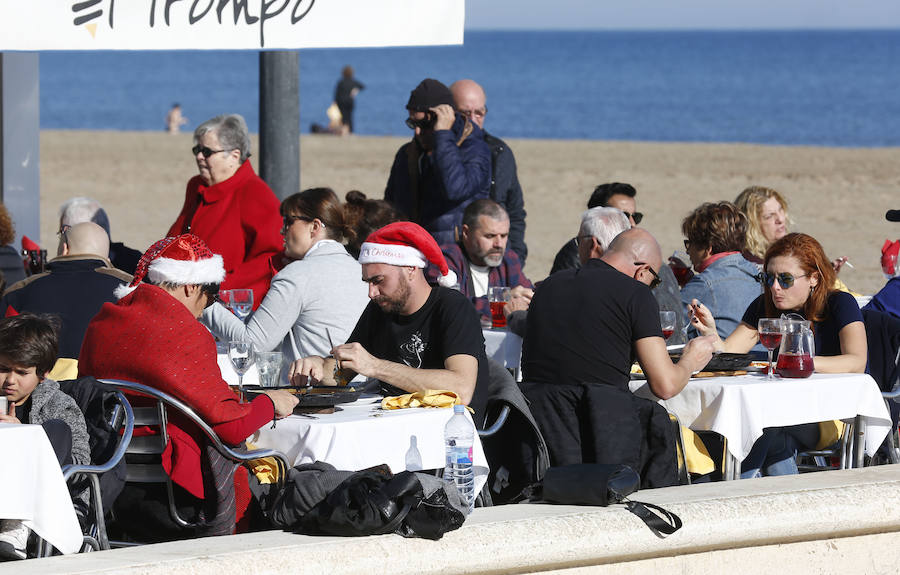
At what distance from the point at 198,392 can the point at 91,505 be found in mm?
492

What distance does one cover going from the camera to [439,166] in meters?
8.14

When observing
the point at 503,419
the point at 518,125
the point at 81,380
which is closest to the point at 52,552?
the point at 81,380

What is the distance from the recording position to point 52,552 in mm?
4387

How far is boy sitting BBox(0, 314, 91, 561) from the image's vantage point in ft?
14.2

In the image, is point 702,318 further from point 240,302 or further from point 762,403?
point 240,302

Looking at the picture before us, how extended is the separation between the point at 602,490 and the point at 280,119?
4.38m

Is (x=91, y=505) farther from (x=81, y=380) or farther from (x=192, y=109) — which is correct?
(x=192, y=109)

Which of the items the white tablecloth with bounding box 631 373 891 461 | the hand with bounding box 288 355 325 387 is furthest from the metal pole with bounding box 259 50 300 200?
the white tablecloth with bounding box 631 373 891 461

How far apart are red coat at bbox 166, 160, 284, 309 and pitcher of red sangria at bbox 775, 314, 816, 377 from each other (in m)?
2.81

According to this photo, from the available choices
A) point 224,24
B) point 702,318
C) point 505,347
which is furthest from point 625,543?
point 224,24

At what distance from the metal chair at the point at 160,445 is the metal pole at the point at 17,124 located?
4960 millimetres

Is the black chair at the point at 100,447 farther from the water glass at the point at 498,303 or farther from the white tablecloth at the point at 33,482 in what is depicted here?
the water glass at the point at 498,303

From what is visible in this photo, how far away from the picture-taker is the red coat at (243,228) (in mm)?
7273

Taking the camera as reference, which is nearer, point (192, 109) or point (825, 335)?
point (825, 335)
